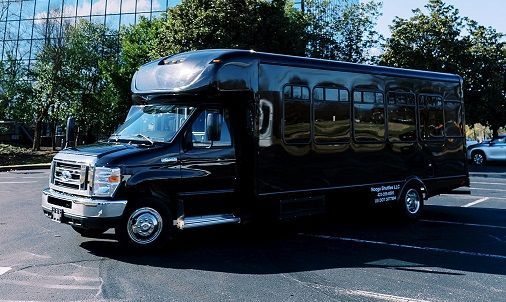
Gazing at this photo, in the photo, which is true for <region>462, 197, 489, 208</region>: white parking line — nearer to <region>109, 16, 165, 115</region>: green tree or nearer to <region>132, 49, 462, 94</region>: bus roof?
<region>132, 49, 462, 94</region>: bus roof

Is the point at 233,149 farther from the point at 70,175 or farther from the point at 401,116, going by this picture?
the point at 401,116

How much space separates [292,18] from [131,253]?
70.9ft

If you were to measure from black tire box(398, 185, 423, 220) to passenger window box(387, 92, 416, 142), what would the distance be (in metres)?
1.03

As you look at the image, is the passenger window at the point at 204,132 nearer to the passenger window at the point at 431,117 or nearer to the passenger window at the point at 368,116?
the passenger window at the point at 368,116

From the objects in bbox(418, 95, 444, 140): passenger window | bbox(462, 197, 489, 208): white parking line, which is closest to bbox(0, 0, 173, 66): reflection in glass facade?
bbox(462, 197, 489, 208): white parking line

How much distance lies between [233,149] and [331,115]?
6.66ft

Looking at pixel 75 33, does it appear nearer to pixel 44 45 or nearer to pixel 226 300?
pixel 44 45

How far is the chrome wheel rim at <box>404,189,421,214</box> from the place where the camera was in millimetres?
10234

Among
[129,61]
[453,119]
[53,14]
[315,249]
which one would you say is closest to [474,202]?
[453,119]

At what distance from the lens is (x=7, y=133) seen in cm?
3628

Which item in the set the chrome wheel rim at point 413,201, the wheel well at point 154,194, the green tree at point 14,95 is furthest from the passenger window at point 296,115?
the green tree at point 14,95

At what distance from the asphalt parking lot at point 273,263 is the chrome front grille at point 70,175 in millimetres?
967

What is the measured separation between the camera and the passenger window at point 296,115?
8.22 meters

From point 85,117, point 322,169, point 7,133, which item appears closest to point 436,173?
point 322,169
